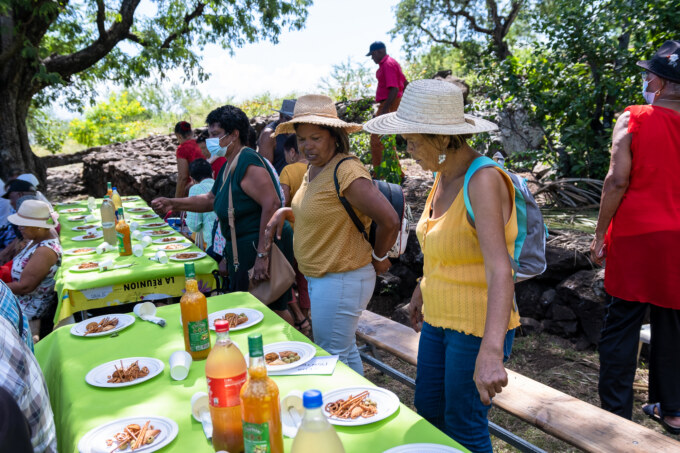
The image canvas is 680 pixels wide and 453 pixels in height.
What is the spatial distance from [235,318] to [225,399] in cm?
108

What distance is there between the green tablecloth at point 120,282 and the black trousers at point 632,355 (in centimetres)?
266

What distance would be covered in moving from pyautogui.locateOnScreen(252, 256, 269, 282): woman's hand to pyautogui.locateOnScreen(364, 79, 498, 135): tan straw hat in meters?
1.53

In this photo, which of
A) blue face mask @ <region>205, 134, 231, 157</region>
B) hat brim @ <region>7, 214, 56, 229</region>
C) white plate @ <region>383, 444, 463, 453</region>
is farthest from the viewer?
blue face mask @ <region>205, 134, 231, 157</region>

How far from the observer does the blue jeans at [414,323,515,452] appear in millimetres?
1850

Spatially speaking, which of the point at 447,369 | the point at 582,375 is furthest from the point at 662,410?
the point at 447,369

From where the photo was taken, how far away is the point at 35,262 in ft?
12.1

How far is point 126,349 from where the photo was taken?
7.23ft

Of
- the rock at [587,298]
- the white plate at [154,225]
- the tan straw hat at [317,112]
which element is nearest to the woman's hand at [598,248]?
the rock at [587,298]

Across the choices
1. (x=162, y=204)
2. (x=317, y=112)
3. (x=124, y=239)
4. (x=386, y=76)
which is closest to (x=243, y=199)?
(x=162, y=204)

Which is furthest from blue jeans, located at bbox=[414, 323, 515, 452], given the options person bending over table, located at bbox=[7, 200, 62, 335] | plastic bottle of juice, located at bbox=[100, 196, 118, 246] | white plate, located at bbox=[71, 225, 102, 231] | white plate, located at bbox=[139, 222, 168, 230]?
white plate, located at bbox=[71, 225, 102, 231]

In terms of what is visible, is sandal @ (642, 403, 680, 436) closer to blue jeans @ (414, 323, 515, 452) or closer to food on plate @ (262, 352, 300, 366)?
blue jeans @ (414, 323, 515, 452)

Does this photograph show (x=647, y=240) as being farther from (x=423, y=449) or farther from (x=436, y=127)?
(x=423, y=449)

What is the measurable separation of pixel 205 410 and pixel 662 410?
9.20 ft

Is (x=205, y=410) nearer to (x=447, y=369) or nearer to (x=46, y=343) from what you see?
(x=447, y=369)
